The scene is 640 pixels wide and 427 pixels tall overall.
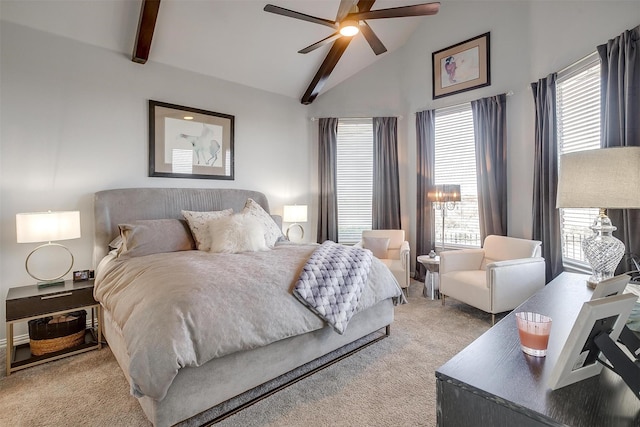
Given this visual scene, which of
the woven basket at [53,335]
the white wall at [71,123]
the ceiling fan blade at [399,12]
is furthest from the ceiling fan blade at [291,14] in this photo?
the woven basket at [53,335]

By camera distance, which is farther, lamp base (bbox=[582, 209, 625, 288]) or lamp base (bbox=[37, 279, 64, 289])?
lamp base (bbox=[37, 279, 64, 289])

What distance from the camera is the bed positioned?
151 cm

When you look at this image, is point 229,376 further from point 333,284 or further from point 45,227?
point 45,227

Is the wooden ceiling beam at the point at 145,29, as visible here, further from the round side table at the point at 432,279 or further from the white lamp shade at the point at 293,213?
the round side table at the point at 432,279

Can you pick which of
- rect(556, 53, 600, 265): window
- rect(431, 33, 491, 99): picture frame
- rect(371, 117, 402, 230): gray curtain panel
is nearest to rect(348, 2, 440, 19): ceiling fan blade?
rect(556, 53, 600, 265): window

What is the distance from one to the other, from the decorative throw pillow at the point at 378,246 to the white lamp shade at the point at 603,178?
2.56 metres

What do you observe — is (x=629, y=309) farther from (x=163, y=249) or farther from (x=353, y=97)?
(x=353, y=97)

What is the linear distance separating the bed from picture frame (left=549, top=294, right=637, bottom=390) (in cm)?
143

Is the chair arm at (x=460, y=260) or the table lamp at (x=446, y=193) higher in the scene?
the table lamp at (x=446, y=193)

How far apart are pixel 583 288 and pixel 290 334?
1686 mm

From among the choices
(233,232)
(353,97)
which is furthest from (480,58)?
(233,232)

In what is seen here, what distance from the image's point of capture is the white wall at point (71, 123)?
2727 millimetres

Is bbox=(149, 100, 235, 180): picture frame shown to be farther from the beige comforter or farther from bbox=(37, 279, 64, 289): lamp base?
the beige comforter

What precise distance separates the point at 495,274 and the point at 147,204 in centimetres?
365
